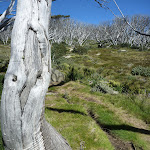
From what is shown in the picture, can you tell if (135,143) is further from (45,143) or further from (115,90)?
(115,90)

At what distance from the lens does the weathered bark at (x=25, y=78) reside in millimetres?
1161

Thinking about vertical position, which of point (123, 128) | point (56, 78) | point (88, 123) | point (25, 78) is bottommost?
point (123, 128)

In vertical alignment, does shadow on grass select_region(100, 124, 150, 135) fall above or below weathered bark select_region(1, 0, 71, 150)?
below

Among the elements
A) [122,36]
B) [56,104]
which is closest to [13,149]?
[56,104]

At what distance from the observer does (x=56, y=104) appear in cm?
641

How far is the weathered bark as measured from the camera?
1161 mm

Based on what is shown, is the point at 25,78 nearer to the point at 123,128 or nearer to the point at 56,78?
the point at 123,128

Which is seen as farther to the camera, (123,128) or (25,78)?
(123,128)

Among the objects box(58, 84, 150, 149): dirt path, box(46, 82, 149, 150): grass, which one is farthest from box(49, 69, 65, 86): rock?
box(46, 82, 149, 150): grass

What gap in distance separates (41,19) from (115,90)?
9035 millimetres

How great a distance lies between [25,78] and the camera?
3.84ft

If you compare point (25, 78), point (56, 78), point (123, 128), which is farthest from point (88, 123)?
point (56, 78)

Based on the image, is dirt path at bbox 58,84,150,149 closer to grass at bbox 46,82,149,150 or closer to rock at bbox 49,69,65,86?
grass at bbox 46,82,149,150

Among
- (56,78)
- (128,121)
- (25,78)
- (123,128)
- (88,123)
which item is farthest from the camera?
(56,78)
